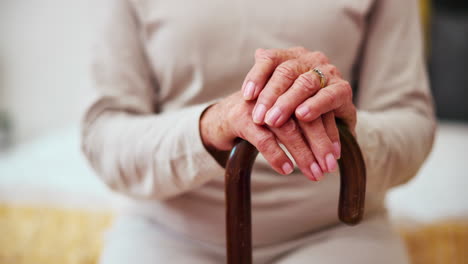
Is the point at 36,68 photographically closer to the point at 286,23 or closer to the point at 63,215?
the point at 63,215

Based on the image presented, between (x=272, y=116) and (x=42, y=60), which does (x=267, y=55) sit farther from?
(x=42, y=60)

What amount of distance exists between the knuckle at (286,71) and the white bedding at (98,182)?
782 mm

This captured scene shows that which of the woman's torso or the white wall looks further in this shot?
the white wall

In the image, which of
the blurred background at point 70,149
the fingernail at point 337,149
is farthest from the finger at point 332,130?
the blurred background at point 70,149

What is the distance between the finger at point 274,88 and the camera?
452 millimetres

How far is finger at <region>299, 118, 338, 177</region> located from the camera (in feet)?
1.44

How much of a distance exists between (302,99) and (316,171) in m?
0.08

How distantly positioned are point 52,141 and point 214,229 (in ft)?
3.90

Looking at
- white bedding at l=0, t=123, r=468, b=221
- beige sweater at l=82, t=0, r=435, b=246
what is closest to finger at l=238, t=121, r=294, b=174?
beige sweater at l=82, t=0, r=435, b=246

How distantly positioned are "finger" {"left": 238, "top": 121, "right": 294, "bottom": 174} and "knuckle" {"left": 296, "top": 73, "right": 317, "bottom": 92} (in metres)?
0.06

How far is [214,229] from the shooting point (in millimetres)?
667

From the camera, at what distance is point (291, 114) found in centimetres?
45

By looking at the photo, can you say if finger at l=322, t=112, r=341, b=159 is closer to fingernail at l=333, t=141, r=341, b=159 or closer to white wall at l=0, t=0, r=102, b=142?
fingernail at l=333, t=141, r=341, b=159

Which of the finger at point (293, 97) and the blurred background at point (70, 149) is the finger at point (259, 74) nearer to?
the finger at point (293, 97)
